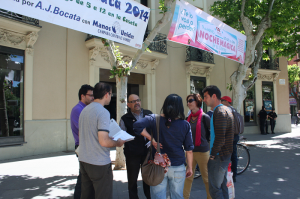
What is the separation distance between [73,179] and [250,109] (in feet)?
47.2

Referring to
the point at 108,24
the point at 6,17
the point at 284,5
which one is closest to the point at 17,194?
the point at 108,24

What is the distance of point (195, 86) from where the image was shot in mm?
14086

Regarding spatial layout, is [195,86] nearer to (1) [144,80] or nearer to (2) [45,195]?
(1) [144,80]

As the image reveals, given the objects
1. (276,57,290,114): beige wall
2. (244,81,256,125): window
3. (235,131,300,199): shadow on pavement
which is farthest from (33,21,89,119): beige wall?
(276,57,290,114): beige wall

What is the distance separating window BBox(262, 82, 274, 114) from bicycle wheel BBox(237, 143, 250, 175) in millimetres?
13012

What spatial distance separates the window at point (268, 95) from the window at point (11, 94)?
626 inches

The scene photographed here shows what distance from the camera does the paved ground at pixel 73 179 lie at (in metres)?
4.31

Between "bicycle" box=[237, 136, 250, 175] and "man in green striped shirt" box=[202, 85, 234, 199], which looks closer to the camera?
"man in green striped shirt" box=[202, 85, 234, 199]

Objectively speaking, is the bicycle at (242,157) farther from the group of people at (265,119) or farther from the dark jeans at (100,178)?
the group of people at (265,119)

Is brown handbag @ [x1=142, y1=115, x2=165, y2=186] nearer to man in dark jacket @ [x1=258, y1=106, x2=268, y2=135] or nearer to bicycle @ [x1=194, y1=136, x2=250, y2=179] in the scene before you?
bicycle @ [x1=194, y1=136, x2=250, y2=179]

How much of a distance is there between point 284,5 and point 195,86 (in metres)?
6.53

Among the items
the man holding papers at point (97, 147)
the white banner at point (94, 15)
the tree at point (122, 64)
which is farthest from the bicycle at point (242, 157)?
the man holding papers at point (97, 147)

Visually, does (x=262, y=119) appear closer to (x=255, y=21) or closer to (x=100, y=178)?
(x=255, y=21)

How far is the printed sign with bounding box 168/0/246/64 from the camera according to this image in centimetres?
497
